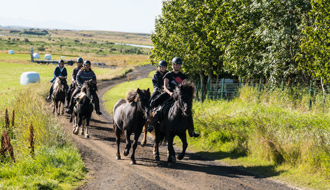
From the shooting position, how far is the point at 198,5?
2786 centimetres

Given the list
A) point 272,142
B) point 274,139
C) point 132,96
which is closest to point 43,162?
point 132,96

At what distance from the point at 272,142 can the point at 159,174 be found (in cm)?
379

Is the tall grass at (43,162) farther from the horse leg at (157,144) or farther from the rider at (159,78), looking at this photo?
the rider at (159,78)

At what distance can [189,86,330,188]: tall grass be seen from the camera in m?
9.20

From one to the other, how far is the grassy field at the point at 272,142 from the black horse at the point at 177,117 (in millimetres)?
2026

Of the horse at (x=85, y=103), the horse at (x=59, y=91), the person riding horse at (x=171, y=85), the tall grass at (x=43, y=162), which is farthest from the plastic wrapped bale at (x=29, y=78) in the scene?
the person riding horse at (x=171, y=85)

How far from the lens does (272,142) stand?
10492 millimetres

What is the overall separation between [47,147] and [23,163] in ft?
4.95

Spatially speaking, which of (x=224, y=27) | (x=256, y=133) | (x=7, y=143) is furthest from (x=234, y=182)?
(x=224, y=27)

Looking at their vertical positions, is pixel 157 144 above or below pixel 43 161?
above

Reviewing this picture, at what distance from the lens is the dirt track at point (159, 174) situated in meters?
8.67

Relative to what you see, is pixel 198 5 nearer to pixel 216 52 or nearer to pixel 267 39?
pixel 216 52

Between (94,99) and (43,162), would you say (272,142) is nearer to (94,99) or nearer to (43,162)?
(43,162)

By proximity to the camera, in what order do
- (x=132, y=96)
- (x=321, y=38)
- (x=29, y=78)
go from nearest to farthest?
1. (x=132, y=96)
2. (x=321, y=38)
3. (x=29, y=78)
